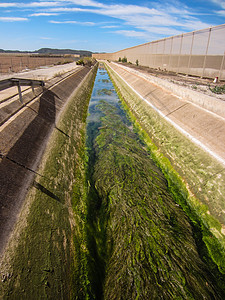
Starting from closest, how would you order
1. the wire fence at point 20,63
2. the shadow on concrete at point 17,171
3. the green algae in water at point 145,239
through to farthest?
the green algae in water at point 145,239 → the shadow on concrete at point 17,171 → the wire fence at point 20,63

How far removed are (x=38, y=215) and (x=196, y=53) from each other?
72.2 feet

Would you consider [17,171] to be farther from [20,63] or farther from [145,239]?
[20,63]

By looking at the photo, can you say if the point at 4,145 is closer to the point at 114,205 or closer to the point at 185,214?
the point at 114,205

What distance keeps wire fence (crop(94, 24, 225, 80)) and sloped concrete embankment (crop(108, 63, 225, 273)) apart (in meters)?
7.53

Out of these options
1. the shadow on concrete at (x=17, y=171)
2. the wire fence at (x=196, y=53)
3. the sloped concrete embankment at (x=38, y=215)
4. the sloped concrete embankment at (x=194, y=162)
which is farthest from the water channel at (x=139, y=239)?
the wire fence at (x=196, y=53)

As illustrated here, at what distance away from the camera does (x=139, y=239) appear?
4.71 m

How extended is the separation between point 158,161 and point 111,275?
17.4ft

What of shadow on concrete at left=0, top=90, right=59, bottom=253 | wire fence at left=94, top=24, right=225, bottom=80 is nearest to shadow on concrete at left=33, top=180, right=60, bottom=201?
shadow on concrete at left=0, top=90, right=59, bottom=253

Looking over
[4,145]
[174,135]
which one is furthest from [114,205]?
[174,135]

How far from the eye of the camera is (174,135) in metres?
9.35

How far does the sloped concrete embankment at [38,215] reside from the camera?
3.38 meters

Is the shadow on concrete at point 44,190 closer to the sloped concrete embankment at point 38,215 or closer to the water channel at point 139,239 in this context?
the sloped concrete embankment at point 38,215

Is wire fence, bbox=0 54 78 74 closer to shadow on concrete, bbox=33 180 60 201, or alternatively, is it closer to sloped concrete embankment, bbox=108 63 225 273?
sloped concrete embankment, bbox=108 63 225 273

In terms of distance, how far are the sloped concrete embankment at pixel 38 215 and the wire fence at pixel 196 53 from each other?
1517 cm
